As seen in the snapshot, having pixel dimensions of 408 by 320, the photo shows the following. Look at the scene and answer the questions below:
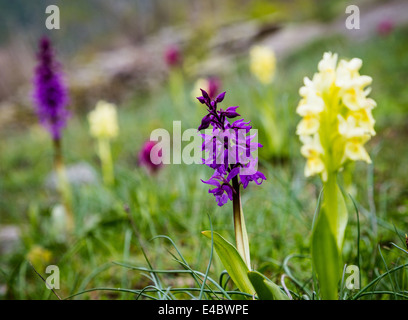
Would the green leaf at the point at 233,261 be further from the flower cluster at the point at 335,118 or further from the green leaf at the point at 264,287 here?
the flower cluster at the point at 335,118

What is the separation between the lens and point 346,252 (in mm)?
1119

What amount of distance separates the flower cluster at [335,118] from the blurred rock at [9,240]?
198cm

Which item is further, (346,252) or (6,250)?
(6,250)

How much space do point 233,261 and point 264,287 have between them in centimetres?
8

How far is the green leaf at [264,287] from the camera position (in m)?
0.61

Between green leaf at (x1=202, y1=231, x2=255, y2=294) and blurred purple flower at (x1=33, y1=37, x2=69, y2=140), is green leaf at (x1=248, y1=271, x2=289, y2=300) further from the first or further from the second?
blurred purple flower at (x1=33, y1=37, x2=69, y2=140)

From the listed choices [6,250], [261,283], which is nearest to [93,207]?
[6,250]

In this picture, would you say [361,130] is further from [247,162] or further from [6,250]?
[6,250]

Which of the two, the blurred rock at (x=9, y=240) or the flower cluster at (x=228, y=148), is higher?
the flower cluster at (x=228, y=148)

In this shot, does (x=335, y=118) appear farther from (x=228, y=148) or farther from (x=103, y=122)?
(x=103, y=122)

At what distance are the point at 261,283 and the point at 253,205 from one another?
1.04m

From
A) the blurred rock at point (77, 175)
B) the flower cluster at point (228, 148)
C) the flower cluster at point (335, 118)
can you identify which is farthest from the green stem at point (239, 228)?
the blurred rock at point (77, 175)

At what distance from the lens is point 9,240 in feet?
6.98

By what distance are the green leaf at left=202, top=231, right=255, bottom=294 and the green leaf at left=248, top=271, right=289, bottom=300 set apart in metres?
0.02
